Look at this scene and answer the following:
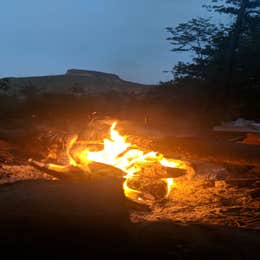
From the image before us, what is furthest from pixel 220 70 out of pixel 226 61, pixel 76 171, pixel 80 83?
pixel 76 171

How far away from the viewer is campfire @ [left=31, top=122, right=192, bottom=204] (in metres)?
5.03

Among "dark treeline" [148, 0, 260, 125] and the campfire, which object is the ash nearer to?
the campfire

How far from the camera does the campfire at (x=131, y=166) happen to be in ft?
16.5

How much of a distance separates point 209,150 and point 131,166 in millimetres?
1186

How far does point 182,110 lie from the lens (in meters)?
15.7

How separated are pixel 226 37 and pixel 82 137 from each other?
11823 mm

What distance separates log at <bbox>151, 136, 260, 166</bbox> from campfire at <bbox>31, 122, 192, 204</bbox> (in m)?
0.21

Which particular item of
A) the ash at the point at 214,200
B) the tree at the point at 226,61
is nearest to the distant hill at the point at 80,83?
the tree at the point at 226,61

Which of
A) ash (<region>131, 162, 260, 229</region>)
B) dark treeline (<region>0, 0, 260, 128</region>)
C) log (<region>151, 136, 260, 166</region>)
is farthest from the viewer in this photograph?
dark treeline (<region>0, 0, 260, 128</region>)

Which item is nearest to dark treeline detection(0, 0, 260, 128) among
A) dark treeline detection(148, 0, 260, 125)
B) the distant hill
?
dark treeline detection(148, 0, 260, 125)

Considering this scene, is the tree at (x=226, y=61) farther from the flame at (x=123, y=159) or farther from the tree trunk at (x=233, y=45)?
the flame at (x=123, y=159)

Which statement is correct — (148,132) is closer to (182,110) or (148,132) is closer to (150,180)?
(150,180)

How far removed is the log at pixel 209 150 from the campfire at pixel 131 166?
0.69 ft

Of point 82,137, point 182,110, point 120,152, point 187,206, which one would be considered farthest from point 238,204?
point 182,110
